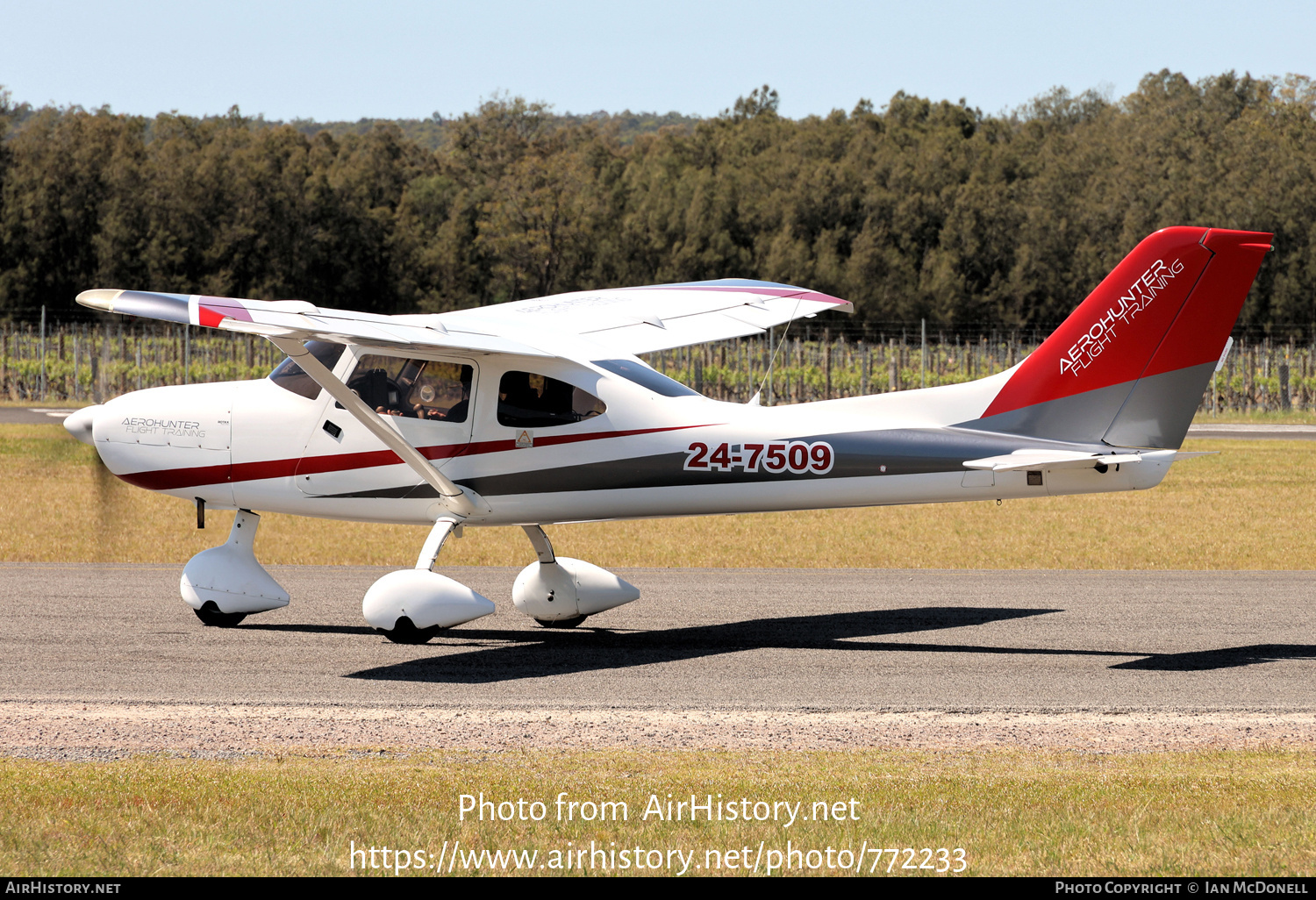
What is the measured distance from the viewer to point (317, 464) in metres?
12.1

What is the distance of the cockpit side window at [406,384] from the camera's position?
11.8 m

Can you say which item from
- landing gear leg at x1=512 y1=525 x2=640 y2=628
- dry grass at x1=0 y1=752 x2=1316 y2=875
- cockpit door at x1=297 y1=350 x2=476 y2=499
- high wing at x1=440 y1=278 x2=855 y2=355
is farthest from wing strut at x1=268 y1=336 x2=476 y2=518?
dry grass at x1=0 y1=752 x2=1316 y2=875

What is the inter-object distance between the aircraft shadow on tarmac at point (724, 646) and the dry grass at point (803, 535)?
158 inches

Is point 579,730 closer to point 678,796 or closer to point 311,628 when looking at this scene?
point 678,796

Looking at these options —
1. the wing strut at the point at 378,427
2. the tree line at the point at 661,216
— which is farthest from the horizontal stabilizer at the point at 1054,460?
the tree line at the point at 661,216

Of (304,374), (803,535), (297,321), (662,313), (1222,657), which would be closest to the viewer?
(297,321)

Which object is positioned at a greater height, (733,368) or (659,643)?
(733,368)

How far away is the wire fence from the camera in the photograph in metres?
47.6

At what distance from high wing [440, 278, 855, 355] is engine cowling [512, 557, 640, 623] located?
228cm

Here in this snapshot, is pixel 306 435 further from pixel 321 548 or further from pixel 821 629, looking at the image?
pixel 321 548

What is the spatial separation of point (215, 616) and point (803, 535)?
9.72 m

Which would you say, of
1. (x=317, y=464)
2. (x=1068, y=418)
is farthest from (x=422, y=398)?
(x=1068, y=418)

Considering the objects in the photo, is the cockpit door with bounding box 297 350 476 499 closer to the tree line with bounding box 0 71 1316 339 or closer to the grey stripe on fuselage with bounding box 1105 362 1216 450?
the grey stripe on fuselage with bounding box 1105 362 1216 450

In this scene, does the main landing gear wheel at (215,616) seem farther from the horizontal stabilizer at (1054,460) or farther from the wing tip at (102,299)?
the horizontal stabilizer at (1054,460)
